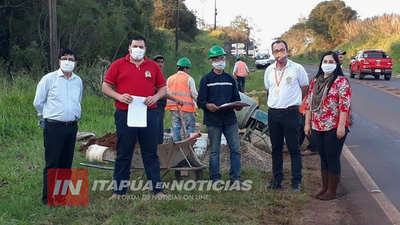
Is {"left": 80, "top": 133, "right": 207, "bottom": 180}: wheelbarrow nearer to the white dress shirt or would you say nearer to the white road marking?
the white dress shirt

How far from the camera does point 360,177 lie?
772 cm

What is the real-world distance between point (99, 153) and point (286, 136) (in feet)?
10.4

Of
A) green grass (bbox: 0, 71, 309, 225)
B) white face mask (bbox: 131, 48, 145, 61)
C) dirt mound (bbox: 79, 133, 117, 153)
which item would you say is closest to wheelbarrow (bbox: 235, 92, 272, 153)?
green grass (bbox: 0, 71, 309, 225)

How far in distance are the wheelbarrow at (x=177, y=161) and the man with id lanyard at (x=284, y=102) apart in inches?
42.3

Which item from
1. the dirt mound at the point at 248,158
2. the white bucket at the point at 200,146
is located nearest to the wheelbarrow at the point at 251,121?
the dirt mound at the point at 248,158

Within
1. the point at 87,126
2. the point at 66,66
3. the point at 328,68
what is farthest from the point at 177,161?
the point at 87,126

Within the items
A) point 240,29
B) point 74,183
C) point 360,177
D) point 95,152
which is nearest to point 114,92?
point 74,183

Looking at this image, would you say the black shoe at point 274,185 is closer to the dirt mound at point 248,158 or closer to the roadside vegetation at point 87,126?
the roadside vegetation at point 87,126

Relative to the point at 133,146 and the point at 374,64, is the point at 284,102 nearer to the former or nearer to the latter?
the point at 133,146

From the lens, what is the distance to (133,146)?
6.18 m

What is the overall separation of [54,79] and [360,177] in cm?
480

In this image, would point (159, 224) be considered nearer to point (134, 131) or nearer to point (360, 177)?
point (134, 131)
